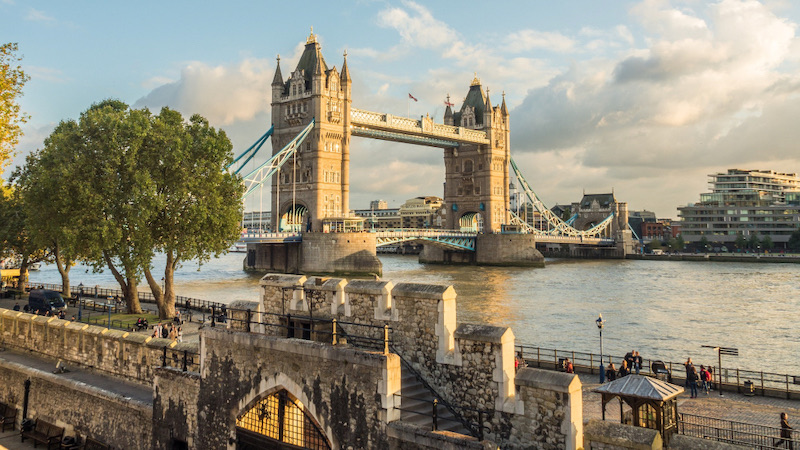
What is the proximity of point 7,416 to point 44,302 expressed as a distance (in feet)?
33.9

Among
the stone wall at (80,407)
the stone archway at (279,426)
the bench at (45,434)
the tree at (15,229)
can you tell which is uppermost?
the tree at (15,229)

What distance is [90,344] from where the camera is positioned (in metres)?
19.6

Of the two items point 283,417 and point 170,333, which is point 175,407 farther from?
point 170,333

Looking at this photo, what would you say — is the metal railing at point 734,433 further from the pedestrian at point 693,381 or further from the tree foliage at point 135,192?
the tree foliage at point 135,192

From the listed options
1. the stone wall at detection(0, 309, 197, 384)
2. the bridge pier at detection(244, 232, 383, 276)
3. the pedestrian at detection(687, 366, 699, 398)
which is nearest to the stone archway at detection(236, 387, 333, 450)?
the stone wall at detection(0, 309, 197, 384)

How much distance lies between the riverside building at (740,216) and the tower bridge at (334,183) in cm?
3999

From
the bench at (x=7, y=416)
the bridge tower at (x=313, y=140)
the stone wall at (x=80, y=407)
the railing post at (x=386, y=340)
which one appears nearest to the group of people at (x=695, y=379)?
the railing post at (x=386, y=340)

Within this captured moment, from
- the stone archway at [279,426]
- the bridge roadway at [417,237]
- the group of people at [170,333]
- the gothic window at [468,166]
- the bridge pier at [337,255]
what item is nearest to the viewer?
the stone archway at [279,426]

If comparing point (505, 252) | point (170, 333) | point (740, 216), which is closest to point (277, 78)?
point (505, 252)

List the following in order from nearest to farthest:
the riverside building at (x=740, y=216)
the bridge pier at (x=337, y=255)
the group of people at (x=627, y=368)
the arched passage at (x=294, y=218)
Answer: the group of people at (x=627, y=368)
the bridge pier at (x=337, y=255)
the arched passage at (x=294, y=218)
the riverside building at (x=740, y=216)

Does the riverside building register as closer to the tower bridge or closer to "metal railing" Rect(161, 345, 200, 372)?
the tower bridge

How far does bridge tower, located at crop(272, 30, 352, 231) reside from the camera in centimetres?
8338

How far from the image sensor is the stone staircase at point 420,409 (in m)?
10.3

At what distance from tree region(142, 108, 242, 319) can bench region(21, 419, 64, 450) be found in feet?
33.0
